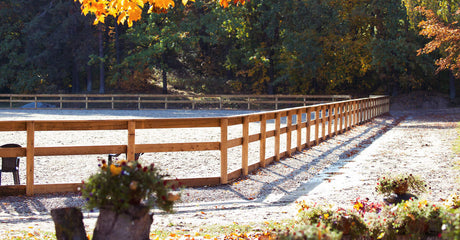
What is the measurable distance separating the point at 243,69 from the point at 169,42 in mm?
7004

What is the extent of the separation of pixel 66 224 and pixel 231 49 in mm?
42346

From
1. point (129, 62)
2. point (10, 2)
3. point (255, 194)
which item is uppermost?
point (10, 2)

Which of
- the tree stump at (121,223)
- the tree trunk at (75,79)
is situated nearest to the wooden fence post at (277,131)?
the tree stump at (121,223)

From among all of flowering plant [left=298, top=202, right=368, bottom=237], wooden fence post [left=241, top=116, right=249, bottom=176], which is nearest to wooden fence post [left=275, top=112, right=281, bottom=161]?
wooden fence post [left=241, top=116, right=249, bottom=176]

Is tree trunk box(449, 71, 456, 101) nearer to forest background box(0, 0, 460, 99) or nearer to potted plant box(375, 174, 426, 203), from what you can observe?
forest background box(0, 0, 460, 99)

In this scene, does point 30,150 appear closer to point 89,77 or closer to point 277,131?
point 277,131

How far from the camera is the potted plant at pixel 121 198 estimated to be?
165 inches

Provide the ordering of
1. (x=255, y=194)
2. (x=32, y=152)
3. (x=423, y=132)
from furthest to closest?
1. (x=423, y=132)
2. (x=255, y=194)
3. (x=32, y=152)

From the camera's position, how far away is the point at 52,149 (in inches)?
324

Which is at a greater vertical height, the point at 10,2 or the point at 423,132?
the point at 10,2

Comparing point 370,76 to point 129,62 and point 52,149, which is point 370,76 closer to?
point 129,62

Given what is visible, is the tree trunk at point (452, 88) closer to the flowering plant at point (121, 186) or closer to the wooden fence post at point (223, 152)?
the wooden fence post at point (223, 152)

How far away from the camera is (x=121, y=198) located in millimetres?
4148

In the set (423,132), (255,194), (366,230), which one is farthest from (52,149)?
(423,132)
